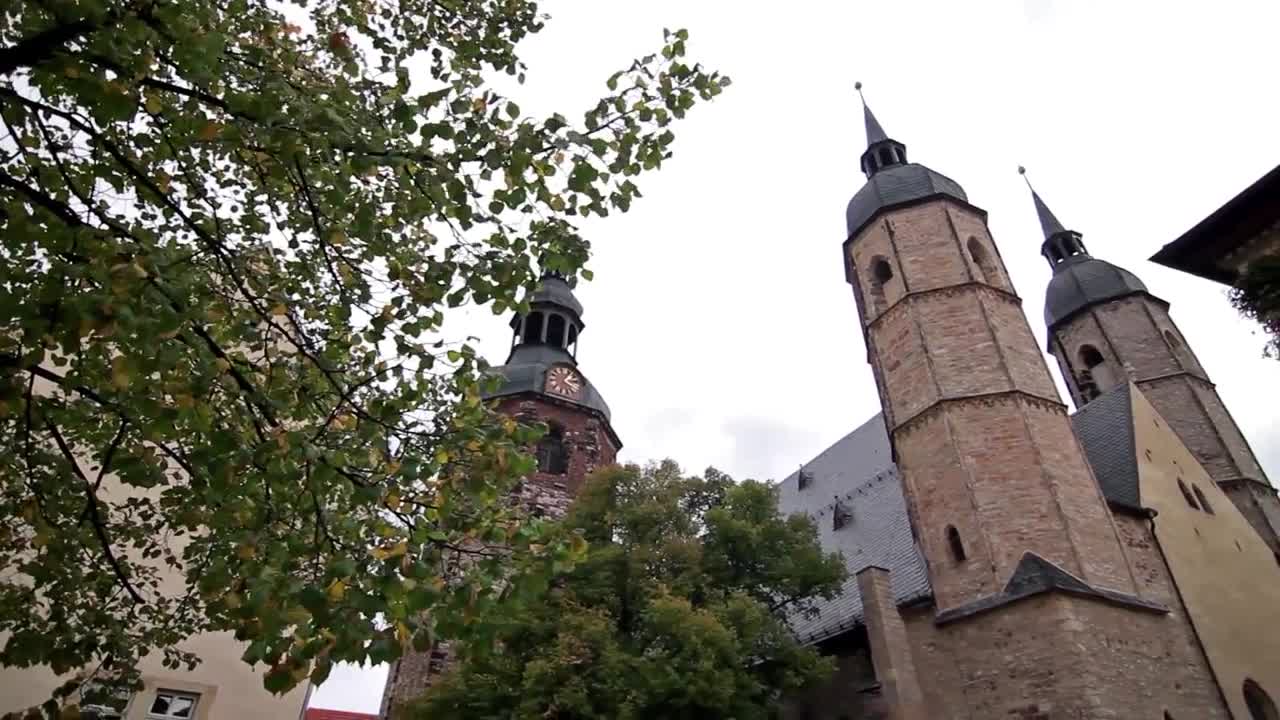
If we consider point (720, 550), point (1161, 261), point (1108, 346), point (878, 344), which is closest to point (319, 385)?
point (1161, 261)

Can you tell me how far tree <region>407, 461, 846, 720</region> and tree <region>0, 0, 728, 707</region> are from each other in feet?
22.2

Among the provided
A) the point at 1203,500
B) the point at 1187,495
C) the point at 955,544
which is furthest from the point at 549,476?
the point at 1203,500

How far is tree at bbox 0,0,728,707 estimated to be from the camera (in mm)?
3242

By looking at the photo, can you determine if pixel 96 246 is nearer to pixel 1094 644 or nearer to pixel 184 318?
pixel 184 318

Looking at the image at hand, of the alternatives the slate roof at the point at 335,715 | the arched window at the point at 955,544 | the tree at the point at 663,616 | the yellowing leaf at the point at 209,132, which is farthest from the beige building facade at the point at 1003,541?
the slate roof at the point at 335,715

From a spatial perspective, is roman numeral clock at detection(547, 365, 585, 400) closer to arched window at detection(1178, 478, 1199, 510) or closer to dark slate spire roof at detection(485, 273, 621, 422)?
dark slate spire roof at detection(485, 273, 621, 422)

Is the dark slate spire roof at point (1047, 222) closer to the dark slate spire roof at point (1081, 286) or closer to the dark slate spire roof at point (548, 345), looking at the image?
the dark slate spire roof at point (1081, 286)

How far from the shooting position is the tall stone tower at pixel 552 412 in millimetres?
19869

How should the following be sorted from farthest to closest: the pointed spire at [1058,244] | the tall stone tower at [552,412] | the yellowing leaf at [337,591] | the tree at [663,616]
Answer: the pointed spire at [1058,244] → the tall stone tower at [552,412] → the tree at [663,616] → the yellowing leaf at [337,591]

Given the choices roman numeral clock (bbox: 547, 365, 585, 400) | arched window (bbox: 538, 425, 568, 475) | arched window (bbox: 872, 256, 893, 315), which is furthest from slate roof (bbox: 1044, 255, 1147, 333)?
arched window (bbox: 538, 425, 568, 475)

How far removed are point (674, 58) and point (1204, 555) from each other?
15.7 metres

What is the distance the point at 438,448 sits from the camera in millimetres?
4238

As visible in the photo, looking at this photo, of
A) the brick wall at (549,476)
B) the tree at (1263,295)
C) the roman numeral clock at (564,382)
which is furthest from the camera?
the roman numeral clock at (564,382)

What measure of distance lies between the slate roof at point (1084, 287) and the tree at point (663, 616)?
1776cm
